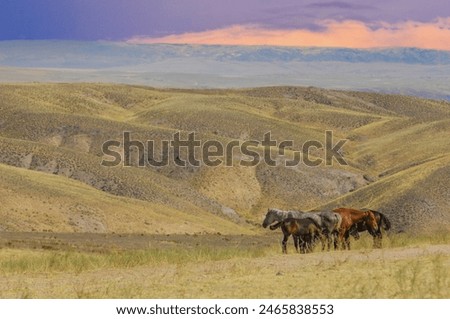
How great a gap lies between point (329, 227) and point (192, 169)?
53041mm

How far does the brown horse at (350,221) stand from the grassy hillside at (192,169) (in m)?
25.0

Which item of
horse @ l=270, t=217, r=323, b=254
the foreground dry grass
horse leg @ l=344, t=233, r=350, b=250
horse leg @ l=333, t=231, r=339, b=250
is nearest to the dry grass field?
the foreground dry grass

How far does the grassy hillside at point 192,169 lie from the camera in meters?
56.3

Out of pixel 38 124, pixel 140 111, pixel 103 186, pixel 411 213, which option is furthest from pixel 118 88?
pixel 411 213

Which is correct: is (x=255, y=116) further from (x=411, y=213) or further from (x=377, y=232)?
(x=377, y=232)

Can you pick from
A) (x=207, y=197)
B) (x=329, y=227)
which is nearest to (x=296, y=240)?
(x=329, y=227)

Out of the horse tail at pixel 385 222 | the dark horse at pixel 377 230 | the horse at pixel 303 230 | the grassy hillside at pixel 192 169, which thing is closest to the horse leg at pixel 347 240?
the dark horse at pixel 377 230

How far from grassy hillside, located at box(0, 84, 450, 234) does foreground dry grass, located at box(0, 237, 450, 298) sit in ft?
85.7

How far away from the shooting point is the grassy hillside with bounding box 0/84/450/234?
2216 inches

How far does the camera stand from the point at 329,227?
28.6 m

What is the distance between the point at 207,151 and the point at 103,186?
2066 centimetres

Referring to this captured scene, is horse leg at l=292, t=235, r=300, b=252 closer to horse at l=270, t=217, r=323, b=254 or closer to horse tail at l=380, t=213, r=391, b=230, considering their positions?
horse at l=270, t=217, r=323, b=254

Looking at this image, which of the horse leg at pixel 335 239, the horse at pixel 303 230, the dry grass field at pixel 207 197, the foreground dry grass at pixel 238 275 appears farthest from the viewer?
the horse leg at pixel 335 239

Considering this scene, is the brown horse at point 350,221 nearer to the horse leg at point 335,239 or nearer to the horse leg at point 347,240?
the horse leg at point 347,240
